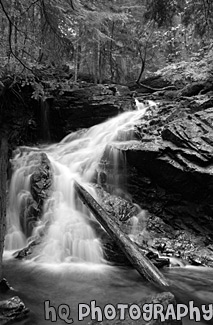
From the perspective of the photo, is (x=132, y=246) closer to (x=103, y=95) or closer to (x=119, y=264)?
(x=119, y=264)

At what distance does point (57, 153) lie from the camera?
12406mm

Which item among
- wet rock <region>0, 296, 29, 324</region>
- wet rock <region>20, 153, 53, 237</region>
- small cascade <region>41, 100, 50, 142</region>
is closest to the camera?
wet rock <region>0, 296, 29, 324</region>

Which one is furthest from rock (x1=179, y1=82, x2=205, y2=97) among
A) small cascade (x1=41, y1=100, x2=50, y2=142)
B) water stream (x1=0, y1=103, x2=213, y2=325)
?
small cascade (x1=41, y1=100, x2=50, y2=142)

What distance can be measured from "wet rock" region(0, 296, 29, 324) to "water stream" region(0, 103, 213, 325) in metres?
0.16

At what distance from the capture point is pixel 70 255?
7.30 metres

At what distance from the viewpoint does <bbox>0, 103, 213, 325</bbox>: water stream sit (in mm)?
5195

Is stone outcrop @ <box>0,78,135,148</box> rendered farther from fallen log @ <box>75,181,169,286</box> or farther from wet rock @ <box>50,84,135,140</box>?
fallen log @ <box>75,181,169,286</box>

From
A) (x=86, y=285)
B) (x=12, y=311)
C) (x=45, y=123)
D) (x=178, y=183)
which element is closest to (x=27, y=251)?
(x=86, y=285)

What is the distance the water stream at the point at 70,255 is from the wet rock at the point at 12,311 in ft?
0.53

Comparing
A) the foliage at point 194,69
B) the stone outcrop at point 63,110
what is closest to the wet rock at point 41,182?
the stone outcrop at point 63,110

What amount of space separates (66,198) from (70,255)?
2.22 m

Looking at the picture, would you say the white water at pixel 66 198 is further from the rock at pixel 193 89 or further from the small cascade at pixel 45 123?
the rock at pixel 193 89

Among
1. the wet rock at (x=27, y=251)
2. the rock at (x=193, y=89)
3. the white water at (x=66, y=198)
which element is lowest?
the wet rock at (x=27, y=251)

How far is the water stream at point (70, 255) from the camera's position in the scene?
17.0ft
